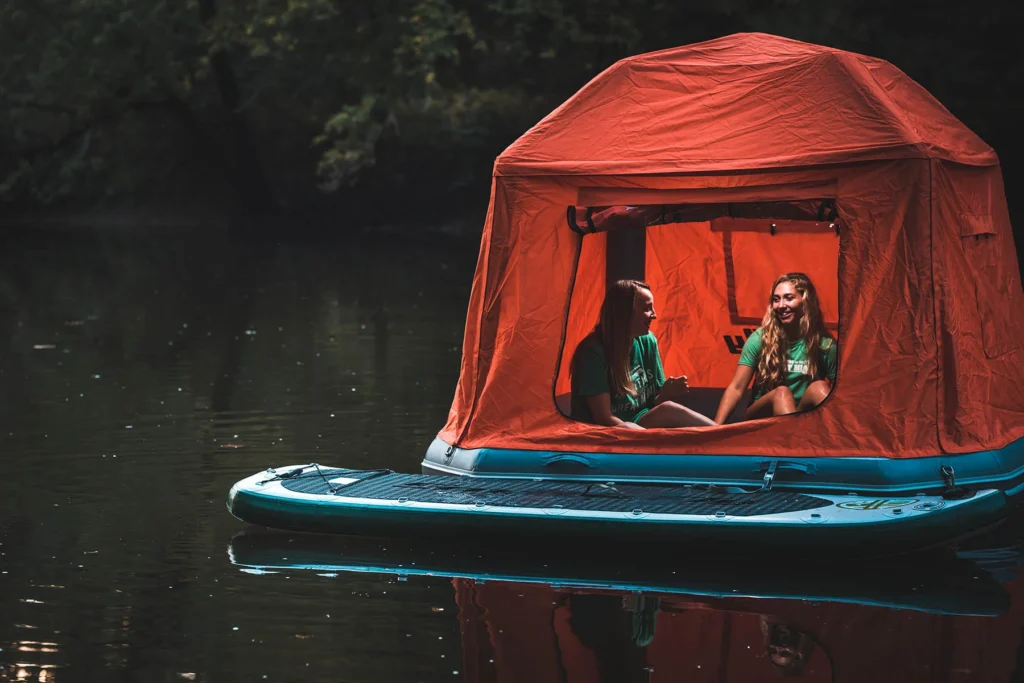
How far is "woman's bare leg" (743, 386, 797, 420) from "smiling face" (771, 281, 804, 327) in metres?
0.38

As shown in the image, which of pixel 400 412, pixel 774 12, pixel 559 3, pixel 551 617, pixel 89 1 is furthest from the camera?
pixel 89 1

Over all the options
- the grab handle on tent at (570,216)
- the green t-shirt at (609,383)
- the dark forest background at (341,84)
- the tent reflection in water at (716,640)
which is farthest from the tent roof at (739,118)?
the dark forest background at (341,84)

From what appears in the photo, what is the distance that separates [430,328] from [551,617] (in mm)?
11222

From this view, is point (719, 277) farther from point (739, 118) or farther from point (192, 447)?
point (192, 447)

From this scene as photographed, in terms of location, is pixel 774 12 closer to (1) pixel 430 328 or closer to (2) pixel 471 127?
(2) pixel 471 127

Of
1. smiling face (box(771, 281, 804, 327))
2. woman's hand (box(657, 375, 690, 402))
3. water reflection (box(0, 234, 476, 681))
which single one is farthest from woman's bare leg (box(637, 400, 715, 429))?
water reflection (box(0, 234, 476, 681))

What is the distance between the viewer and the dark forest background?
2903 cm

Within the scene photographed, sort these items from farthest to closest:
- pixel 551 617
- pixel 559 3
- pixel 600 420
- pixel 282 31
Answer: pixel 282 31 < pixel 559 3 < pixel 600 420 < pixel 551 617

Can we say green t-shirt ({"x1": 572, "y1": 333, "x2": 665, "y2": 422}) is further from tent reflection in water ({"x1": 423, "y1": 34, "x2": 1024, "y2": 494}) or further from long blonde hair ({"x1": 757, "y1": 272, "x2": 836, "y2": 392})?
long blonde hair ({"x1": 757, "y1": 272, "x2": 836, "y2": 392})

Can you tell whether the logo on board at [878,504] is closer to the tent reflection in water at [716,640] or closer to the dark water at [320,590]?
the dark water at [320,590]

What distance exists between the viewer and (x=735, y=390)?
9.30 metres

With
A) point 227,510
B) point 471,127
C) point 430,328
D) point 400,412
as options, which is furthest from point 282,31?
point 227,510

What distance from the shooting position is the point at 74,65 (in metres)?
37.2

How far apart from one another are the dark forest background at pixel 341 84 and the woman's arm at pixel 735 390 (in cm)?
1969
